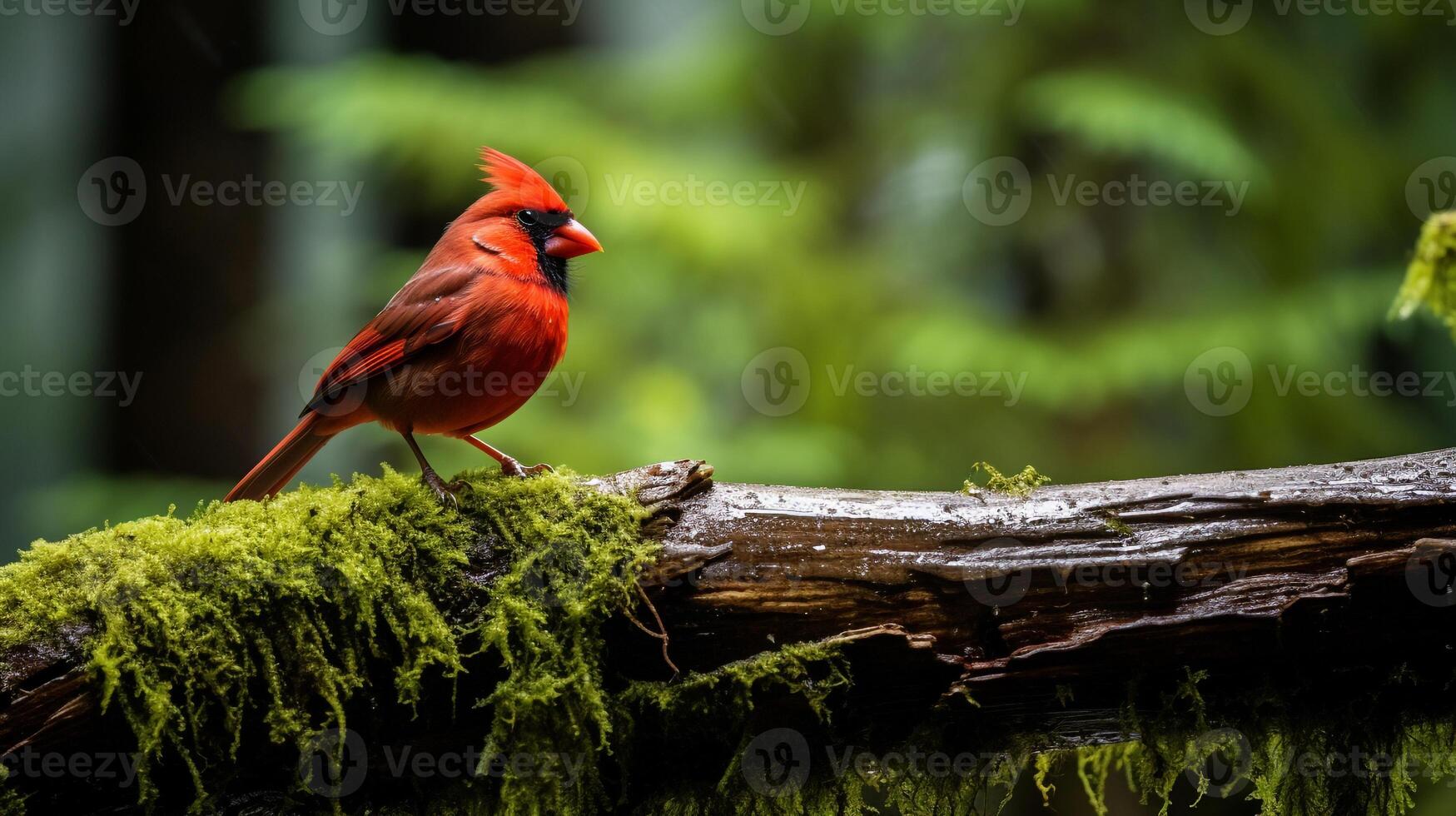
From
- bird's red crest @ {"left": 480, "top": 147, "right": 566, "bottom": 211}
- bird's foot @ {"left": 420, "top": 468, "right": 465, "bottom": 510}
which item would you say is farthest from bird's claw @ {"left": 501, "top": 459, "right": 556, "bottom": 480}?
bird's red crest @ {"left": 480, "top": 147, "right": 566, "bottom": 211}

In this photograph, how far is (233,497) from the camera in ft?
9.82

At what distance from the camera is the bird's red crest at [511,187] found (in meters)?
3.21

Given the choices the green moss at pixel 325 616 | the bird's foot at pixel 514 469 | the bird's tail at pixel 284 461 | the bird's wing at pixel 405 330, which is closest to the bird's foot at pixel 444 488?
the green moss at pixel 325 616

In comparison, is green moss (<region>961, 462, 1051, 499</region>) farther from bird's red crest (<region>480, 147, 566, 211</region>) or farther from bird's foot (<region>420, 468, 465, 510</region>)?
bird's red crest (<region>480, 147, 566, 211</region>)

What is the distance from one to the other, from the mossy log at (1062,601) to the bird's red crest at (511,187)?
1306 mm

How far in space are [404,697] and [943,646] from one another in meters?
1.15

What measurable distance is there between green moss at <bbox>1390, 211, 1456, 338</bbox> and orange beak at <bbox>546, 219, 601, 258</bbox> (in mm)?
2269

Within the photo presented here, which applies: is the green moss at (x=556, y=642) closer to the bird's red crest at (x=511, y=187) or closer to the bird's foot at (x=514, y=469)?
the bird's foot at (x=514, y=469)

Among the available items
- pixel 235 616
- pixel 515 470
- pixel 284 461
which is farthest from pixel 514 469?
pixel 235 616

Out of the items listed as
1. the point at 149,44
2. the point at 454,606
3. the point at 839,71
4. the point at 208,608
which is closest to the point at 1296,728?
the point at 454,606

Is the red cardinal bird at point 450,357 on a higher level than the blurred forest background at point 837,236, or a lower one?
lower

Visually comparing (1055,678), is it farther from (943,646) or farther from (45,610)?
(45,610)

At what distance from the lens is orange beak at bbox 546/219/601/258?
3189mm

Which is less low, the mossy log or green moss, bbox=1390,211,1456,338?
green moss, bbox=1390,211,1456,338
